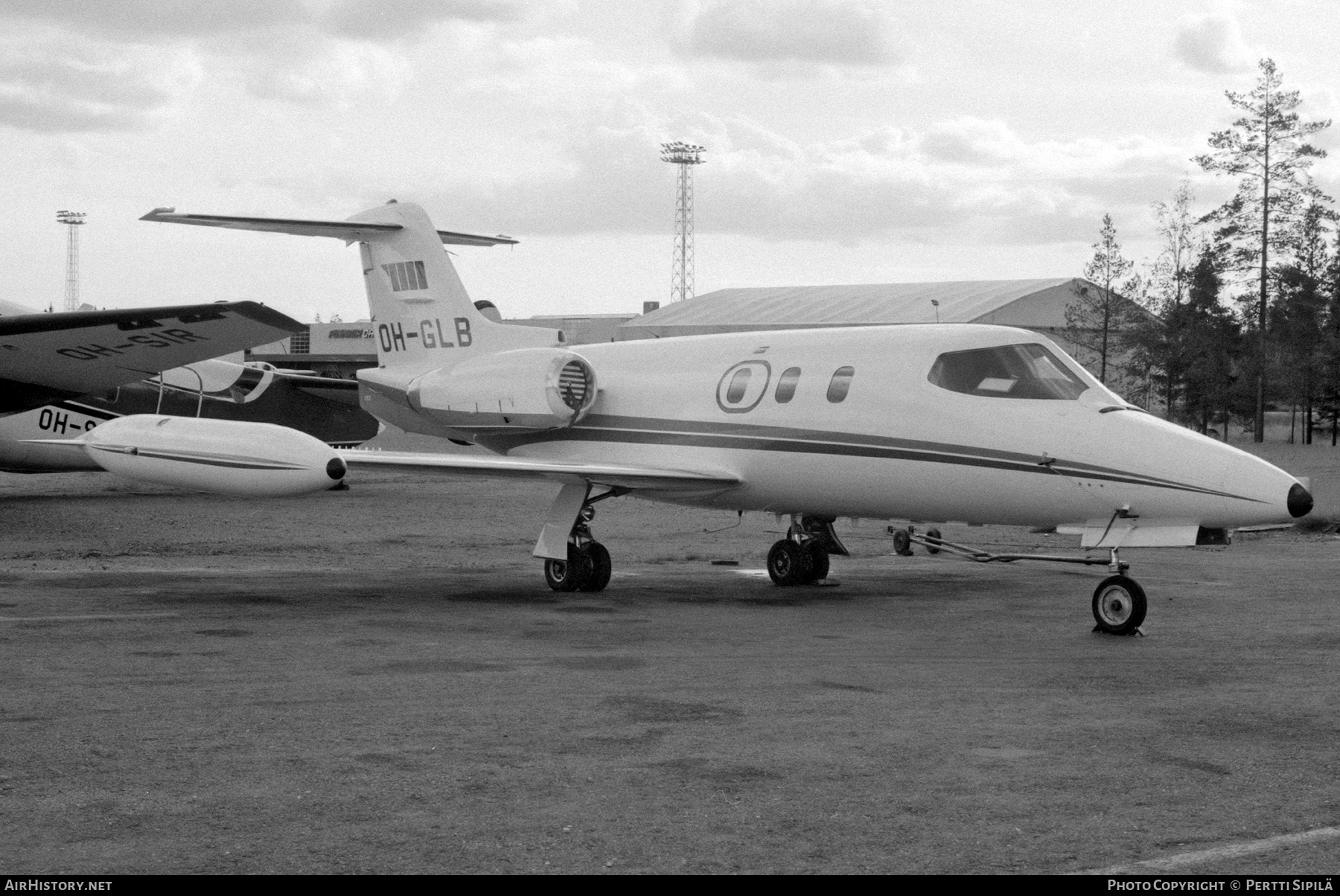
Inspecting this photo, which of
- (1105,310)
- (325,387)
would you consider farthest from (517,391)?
(1105,310)

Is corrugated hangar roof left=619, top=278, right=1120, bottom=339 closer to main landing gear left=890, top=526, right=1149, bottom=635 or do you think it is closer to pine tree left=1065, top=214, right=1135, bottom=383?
pine tree left=1065, top=214, right=1135, bottom=383

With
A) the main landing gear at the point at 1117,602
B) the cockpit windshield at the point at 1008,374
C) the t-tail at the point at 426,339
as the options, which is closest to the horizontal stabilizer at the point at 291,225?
the t-tail at the point at 426,339

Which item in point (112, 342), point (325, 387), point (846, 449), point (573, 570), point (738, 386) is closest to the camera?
point (846, 449)

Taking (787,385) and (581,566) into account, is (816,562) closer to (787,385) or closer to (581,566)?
(787,385)

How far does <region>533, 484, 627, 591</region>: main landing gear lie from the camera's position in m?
14.5

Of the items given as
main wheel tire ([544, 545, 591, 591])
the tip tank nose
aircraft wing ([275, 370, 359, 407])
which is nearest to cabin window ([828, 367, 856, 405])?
main wheel tire ([544, 545, 591, 591])

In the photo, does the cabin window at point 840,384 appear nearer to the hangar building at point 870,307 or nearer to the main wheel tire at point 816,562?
the main wheel tire at point 816,562

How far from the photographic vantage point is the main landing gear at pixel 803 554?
1525 cm

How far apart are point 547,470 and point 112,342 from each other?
6.93 meters

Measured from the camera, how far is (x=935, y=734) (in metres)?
7.79

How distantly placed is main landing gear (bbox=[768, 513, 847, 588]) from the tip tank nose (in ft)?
17.0

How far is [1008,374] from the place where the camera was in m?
12.7

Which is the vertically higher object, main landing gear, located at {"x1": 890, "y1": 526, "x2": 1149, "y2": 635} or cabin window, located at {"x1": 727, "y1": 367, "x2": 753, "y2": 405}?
cabin window, located at {"x1": 727, "y1": 367, "x2": 753, "y2": 405}

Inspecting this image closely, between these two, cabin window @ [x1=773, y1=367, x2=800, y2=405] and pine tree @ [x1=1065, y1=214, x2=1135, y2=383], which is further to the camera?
pine tree @ [x1=1065, y1=214, x2=1135, y2=383]
